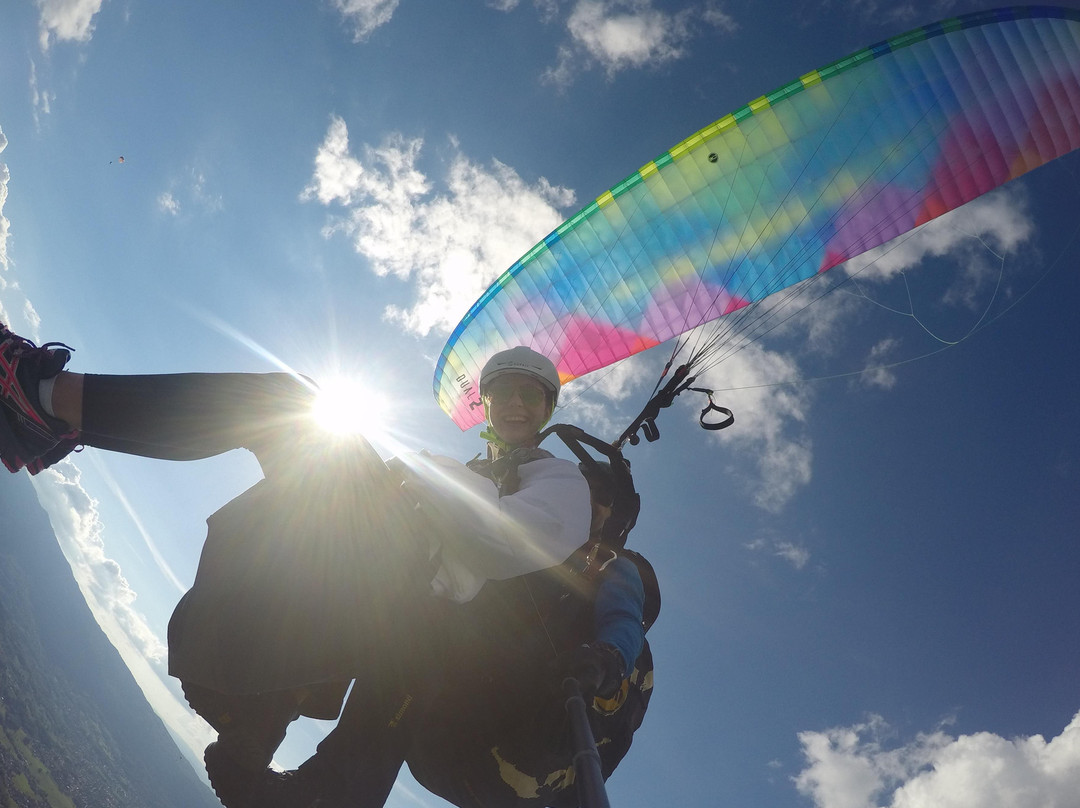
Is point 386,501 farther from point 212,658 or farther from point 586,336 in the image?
point 586,336

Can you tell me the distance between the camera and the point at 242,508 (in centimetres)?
191

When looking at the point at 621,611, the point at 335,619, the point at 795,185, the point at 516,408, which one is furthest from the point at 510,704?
the point at 795,185

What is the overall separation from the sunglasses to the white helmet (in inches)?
3.4

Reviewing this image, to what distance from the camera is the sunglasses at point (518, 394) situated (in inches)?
146

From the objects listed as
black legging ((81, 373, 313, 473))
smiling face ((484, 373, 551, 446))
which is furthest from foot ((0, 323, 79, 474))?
smiling face ((484, 373, 551, 446))

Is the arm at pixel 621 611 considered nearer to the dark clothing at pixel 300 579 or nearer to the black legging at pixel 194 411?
the dark clothing at pixel 300 579

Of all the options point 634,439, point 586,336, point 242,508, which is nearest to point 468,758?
point 242,508

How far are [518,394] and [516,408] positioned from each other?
3.8 inches

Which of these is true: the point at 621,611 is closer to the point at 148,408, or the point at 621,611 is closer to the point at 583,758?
the point at 583,758

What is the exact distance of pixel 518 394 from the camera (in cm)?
371

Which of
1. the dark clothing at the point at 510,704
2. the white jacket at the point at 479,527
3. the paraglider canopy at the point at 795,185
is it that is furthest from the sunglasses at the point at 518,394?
the paraglider canopy at the point at 795,185

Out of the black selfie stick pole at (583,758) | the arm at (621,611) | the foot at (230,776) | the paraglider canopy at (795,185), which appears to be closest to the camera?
the black selfie stick pole at (583,758)

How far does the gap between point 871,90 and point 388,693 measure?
9429 mm

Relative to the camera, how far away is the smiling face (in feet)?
12.1
